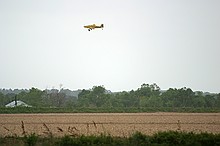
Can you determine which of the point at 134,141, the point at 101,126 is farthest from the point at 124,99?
the point at 134,141

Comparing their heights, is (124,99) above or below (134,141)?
above

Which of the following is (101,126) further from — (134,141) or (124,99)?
(124,99)

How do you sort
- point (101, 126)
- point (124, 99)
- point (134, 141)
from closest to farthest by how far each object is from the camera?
point (134, 141) → point (101, 126) → point (124, 99)

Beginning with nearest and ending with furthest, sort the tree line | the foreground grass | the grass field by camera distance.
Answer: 1. the foreground grass
2. the grass field
3. the tree line

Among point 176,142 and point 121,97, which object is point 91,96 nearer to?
point 121,97

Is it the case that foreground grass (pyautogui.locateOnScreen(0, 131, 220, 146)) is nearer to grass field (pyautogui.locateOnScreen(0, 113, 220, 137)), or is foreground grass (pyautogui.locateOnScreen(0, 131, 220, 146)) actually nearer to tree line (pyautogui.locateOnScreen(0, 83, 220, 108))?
grass field (pyautogui.locateOnScreen(0, 113, 220, 137))

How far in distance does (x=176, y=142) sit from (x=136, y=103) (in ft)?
374

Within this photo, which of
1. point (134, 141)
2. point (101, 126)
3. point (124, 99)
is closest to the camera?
point (134, 141)

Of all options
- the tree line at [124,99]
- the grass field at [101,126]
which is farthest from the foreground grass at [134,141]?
the tree line at [124,99]

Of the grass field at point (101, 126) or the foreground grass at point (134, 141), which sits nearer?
the foreground grass at point (134, 141)

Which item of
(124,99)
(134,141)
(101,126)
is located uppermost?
(124,99)

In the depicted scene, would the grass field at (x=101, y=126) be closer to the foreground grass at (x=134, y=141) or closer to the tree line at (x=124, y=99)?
the foreground grass at (x=134, y=141)

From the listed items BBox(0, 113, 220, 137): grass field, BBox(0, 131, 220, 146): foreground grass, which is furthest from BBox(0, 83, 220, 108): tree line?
BBox(0, 131, 220, 146): foreground grass

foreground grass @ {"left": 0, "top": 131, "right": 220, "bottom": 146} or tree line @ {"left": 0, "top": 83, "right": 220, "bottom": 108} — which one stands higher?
tree line @ {"left": 0, "top": 83, "right": 220, "bottom": 108}
